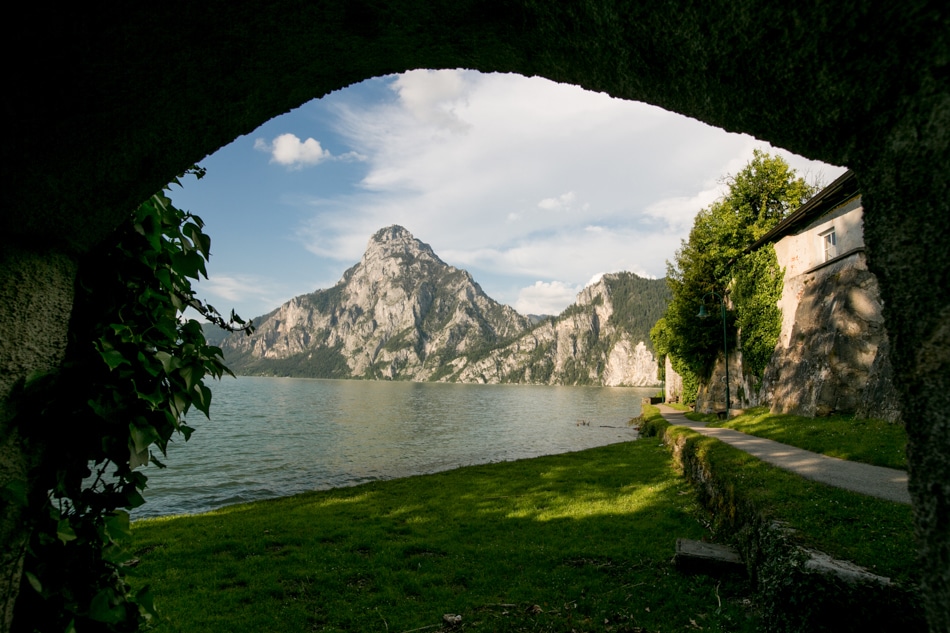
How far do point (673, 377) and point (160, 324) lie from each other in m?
54.7

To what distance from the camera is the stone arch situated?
1.23 metres

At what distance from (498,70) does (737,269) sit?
32.1m

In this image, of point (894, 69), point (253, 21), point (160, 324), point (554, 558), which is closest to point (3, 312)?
point (160, 324)

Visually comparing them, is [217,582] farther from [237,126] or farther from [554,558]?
[237,126]

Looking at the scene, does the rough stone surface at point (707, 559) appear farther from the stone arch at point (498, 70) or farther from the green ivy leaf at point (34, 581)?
the green ivy leaf at point (34, 581)

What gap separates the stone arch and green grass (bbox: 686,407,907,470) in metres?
10.7

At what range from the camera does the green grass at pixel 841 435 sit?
476 inches

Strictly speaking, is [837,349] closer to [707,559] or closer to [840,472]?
[840,472]

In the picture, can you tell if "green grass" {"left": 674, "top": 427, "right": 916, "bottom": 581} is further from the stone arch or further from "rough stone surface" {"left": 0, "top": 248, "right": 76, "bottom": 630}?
"rough stone surface" {"left": 0, "top": 248, "right": 76, "bottom": 630}

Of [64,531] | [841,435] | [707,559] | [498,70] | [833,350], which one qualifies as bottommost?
[707,559]

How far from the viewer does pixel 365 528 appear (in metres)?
11.6

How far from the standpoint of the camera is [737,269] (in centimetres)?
2973

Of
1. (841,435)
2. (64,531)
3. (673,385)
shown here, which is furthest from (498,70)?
(673,385)

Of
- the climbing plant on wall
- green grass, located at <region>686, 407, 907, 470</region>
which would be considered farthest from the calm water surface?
the climbing plant on wall
